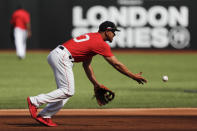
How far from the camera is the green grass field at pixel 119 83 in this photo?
1316 centimetres

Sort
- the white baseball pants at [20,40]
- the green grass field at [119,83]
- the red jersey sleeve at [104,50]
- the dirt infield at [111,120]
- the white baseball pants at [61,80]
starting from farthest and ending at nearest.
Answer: the white baseball pants at [20,40]
the green grass field at [119,83]
the dirt infield at [111,120]
the white baseball pants at [61,80]
the red jersey sleeve at [104,50]

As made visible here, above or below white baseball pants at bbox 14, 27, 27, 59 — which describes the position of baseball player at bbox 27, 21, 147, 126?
above

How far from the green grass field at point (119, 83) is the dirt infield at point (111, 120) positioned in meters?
0.91

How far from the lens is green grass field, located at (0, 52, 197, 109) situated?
13.2 m

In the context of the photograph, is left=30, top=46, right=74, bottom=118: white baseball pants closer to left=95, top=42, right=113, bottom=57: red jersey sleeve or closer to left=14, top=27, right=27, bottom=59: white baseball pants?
left=95, top=42, right=113, bottom=57: red jersey sleeve

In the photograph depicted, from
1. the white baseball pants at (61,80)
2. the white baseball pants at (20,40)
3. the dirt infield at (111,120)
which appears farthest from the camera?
the white baseball pants at (20,40)

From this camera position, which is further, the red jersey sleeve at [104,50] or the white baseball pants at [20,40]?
the white baseball pants at [20,40]

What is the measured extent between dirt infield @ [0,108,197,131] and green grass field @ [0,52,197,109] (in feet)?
2.98

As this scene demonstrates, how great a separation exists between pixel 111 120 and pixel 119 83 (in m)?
6.76

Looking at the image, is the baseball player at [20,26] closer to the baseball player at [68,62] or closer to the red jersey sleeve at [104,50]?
the baseball player at [68,62]

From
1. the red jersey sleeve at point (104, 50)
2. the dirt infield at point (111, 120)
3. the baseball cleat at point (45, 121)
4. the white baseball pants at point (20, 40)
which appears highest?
the red jersey sleeve at point (104, 50)

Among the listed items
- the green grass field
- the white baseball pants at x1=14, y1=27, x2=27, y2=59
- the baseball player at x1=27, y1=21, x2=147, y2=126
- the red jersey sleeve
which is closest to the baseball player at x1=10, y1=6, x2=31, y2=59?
the white baseball pants at x1=14, y1=27, x2=27, y2=59

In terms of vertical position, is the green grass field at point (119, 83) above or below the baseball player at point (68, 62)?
below

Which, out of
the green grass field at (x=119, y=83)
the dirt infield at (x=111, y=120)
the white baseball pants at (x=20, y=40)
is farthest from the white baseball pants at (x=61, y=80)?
the white baseball pants at (x=20, y=40)
